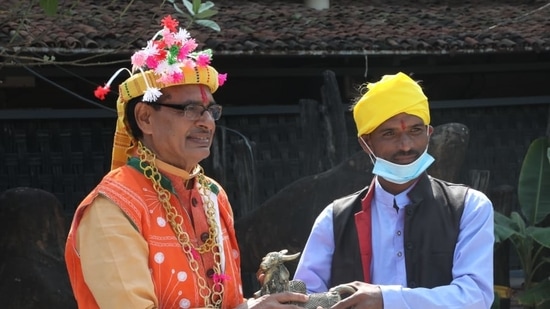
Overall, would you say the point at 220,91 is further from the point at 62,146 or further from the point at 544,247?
the point at 544,247

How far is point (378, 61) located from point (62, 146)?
303cm

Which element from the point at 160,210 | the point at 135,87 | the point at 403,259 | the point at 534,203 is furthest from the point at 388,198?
the point at 534,203

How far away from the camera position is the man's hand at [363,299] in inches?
119

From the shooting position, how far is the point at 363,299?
3.07m

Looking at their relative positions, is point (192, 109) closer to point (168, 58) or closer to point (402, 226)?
point (168, 58)

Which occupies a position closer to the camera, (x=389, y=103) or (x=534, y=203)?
(x=389, y=103)

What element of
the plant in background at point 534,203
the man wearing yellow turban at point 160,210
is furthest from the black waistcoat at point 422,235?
the plant in background at point 534,203

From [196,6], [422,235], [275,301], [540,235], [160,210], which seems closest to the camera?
[275,301]

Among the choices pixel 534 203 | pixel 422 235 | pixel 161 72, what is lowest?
pixel 534 203

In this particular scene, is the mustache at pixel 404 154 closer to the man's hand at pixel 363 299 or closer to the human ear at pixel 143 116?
the man's hand at pixel 363 299

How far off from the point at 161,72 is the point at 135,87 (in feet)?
0.32

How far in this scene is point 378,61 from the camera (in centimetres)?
951

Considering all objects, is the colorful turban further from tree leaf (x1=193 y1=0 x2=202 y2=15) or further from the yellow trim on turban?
tree leaf (x1=193 y1=0 x2=202 y2=15)

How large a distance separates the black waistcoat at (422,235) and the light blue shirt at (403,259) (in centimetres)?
3
